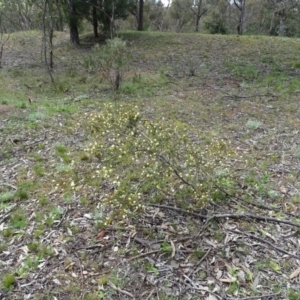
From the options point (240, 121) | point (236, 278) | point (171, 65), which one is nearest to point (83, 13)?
point (171, 65)

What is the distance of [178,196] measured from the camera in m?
2.99

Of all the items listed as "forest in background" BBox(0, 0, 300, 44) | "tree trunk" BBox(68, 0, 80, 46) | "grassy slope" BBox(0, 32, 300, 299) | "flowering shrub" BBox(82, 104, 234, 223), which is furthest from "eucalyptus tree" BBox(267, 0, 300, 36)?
"flowering shrub" BBox(82, 104, 234, 223)

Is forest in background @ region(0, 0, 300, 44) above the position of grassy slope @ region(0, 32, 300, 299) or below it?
above

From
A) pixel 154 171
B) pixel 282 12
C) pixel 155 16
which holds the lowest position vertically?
pixel 154 171

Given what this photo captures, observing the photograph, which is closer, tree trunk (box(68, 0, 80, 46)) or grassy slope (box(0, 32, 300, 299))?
grassy slope (box(0, 32, 300, 299))

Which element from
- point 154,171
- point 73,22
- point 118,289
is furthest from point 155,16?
point 118,289

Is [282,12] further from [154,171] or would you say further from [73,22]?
[154,171]

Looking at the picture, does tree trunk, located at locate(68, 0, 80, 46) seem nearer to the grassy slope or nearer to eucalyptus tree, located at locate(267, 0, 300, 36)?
Result: the grassy slope

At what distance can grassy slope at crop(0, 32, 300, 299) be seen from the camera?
2.26 m

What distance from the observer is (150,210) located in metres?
2.89

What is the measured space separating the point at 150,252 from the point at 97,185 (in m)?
1.08

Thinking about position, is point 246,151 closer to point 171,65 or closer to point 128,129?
point 128,129

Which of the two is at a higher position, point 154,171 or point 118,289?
point 154,171

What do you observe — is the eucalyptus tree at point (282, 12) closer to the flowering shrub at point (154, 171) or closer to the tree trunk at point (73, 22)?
the tree trunk at point (73, 22)
